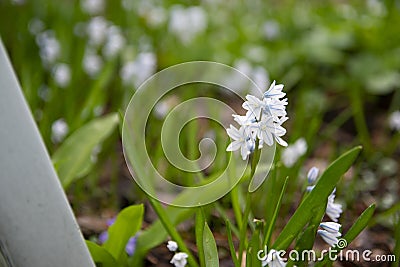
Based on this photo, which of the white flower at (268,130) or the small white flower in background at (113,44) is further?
the small white flower in background at (113,44)

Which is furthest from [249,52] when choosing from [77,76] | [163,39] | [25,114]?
[25,114]

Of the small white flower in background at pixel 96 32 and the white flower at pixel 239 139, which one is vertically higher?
the white flower at pixel 239 139

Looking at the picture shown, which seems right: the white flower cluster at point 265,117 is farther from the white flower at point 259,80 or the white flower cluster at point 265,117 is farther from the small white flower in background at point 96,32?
the small white flower in background at point 96,32

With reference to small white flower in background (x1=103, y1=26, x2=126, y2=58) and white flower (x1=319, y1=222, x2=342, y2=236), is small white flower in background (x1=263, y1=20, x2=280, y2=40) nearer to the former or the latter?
Answer: small white flower in background (x1=103, y1=26, x2=126, y2=58)

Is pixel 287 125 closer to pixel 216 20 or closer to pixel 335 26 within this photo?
pixel 335 26

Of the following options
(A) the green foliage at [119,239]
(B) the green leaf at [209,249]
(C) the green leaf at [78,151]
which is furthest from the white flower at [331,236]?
(C) the green leaf at [78,151]

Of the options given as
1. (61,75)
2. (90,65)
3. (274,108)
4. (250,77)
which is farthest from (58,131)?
(274,108)

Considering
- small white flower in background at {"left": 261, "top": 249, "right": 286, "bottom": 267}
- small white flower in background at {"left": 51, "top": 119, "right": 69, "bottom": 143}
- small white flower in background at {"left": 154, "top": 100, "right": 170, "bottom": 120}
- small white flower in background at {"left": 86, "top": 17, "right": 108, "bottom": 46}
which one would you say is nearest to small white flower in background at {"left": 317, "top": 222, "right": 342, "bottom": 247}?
small white flower in background at {"left": 261, "top": 249, "right": 286, "bottom": 267}
